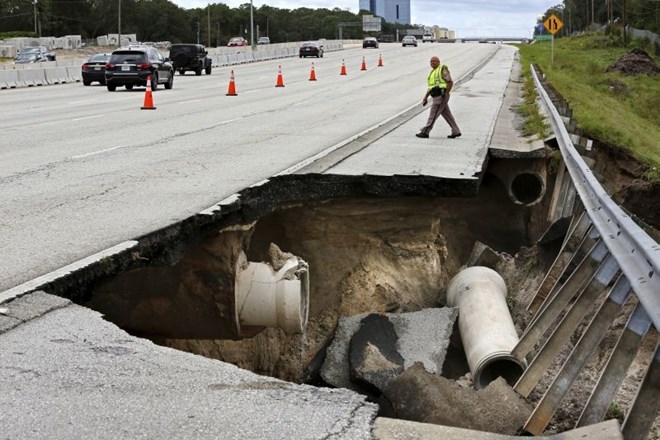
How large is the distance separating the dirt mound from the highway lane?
69.1 feet

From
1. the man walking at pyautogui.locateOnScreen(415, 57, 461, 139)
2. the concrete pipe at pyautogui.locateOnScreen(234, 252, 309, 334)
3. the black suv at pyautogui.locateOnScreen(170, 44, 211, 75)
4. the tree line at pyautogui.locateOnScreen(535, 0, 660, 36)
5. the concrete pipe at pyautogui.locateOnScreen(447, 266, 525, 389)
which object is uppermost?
the tree line at pyautogui.locateOnScreen(535, 0, 660, 36)

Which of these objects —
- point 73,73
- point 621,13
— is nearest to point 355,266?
point 73,73

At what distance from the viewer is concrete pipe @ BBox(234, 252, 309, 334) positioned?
7.85 metres

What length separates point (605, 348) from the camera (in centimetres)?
826

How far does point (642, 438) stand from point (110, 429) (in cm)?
242

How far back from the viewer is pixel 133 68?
110 feet

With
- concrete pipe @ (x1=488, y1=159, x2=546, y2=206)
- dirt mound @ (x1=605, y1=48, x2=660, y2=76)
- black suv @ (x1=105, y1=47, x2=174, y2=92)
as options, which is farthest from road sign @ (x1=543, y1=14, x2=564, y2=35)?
concrete pipe @ (x1=488, y1=159, x2=546, y2=206)

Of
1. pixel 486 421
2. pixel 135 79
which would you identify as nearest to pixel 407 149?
pixel 486 421

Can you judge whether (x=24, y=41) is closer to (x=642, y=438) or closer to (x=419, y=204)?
(x=419, y=204)

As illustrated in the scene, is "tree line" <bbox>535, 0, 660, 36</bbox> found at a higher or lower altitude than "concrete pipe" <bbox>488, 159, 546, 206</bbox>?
higher

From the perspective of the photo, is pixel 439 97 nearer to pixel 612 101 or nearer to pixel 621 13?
pixel 612 101

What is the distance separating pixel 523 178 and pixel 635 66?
3647cm

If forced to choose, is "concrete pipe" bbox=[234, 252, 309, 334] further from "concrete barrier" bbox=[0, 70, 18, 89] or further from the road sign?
the road sign

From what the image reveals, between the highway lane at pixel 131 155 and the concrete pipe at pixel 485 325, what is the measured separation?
2.73 m
